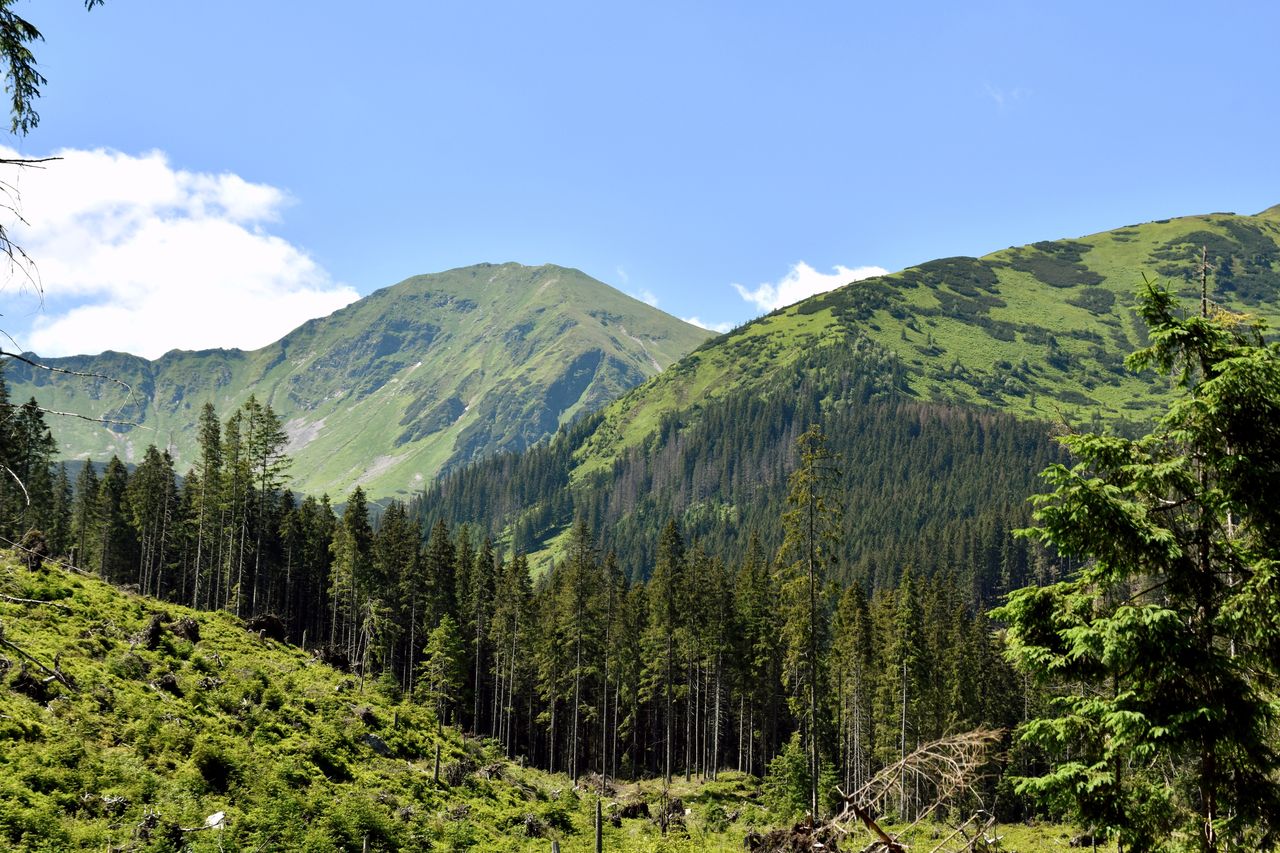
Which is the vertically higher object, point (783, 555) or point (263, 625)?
point (783, 555)

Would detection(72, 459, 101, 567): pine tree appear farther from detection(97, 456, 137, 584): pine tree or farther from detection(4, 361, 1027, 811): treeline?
detection(97, 456, 137, 584): pine tree

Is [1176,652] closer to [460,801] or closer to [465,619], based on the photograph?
[460,801]

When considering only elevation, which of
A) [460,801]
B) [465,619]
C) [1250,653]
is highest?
[1250,653]

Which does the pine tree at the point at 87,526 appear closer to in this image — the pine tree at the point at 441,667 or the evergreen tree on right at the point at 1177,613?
the pine tree at the point at 441,667

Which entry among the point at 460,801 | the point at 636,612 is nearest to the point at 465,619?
the point at 636,612

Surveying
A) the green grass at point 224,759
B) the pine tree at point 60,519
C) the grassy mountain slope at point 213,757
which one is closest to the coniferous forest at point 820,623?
the pine tree at point 60,519

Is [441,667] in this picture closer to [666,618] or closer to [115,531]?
[666,618]

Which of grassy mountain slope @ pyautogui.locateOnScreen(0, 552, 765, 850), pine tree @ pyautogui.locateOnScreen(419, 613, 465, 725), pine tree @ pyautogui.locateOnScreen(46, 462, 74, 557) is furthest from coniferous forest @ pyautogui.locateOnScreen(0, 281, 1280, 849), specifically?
grassy mountain slope @ pyautogui.locateOnScreen(0, 552, 765, 850)

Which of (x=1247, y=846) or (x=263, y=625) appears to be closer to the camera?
(x=1247, y=846)

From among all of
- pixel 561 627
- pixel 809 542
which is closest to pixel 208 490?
pixel 561 627

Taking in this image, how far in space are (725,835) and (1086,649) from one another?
106ft

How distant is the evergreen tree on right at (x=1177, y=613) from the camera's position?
13.3m

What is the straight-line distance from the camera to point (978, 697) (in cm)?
6719

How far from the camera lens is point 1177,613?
45.9 ft
